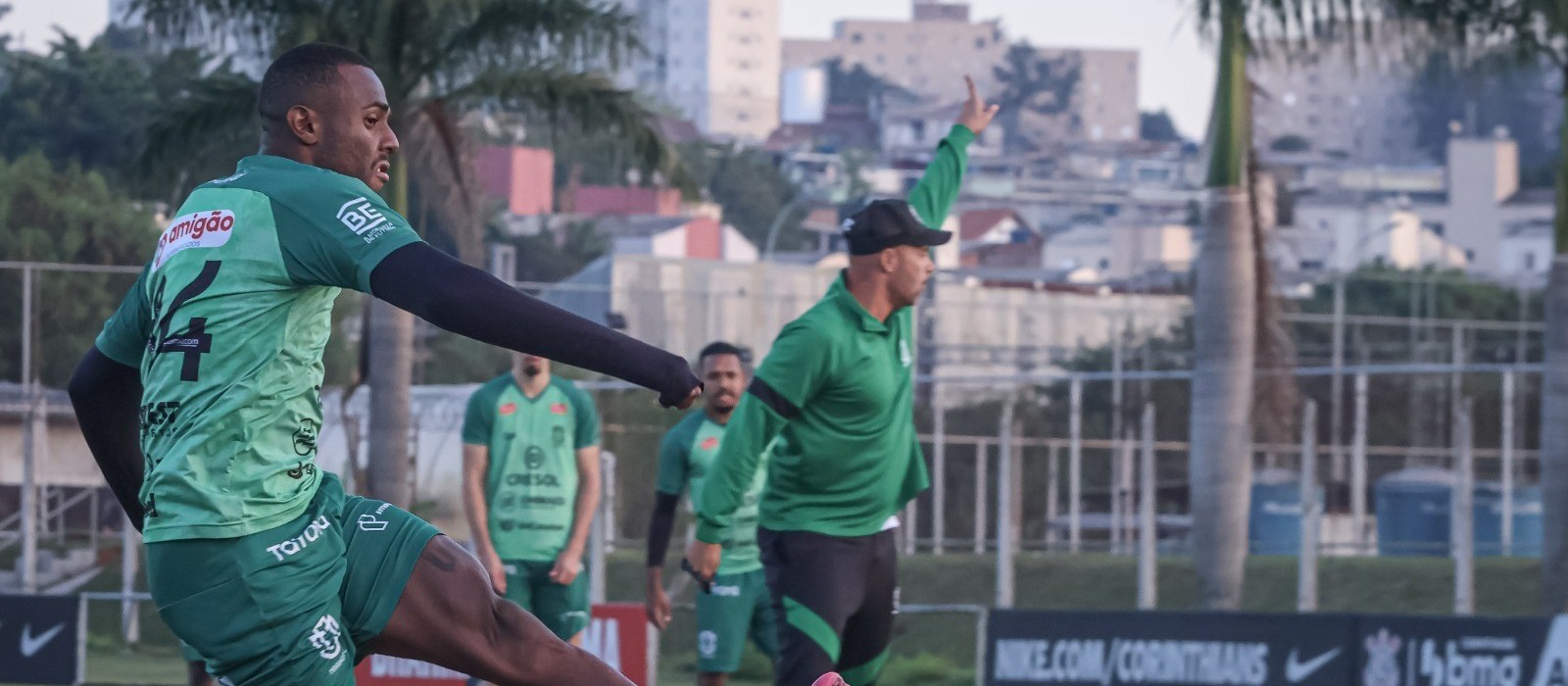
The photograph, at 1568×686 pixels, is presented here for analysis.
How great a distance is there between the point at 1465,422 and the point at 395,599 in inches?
400

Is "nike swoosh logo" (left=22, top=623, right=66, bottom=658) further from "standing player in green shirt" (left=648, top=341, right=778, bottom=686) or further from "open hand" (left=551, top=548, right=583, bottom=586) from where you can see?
"standing player in green shirt" (left=648, top=341, right=778, bottom=686)

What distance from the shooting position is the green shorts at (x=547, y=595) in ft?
35.7

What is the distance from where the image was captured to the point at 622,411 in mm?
28172

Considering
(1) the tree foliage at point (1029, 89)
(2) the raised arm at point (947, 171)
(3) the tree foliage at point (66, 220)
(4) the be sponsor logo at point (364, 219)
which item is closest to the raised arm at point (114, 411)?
(4) the be sponsor logo at point (364, 219)

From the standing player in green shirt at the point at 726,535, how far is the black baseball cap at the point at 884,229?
9.23ft

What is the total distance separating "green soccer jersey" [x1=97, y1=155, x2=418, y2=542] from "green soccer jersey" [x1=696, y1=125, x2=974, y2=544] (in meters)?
3.09

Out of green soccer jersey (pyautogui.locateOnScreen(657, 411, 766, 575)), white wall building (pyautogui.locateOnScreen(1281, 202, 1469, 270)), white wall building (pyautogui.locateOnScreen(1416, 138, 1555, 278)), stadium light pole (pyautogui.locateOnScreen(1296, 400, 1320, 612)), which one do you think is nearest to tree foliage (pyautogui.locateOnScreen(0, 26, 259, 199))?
stadium light pole (pyautogui.locateOnScreen(1296, 400, 1320, 612))

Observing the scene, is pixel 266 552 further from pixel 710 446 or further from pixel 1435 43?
pixel 1435 43

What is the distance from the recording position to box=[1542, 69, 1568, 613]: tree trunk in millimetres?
13758

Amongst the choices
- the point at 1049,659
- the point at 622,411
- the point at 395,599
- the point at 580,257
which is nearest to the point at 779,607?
the point at 395,599

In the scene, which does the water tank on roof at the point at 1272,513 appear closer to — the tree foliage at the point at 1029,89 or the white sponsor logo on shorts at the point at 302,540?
the white sponsor logo on shorts at the point at 302,540

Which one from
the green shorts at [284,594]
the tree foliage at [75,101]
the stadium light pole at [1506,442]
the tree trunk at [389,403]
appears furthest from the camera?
the tree foliage at [75,101]

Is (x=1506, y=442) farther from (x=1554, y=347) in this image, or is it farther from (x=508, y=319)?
(x=508, y=319)

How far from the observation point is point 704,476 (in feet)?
34.7
